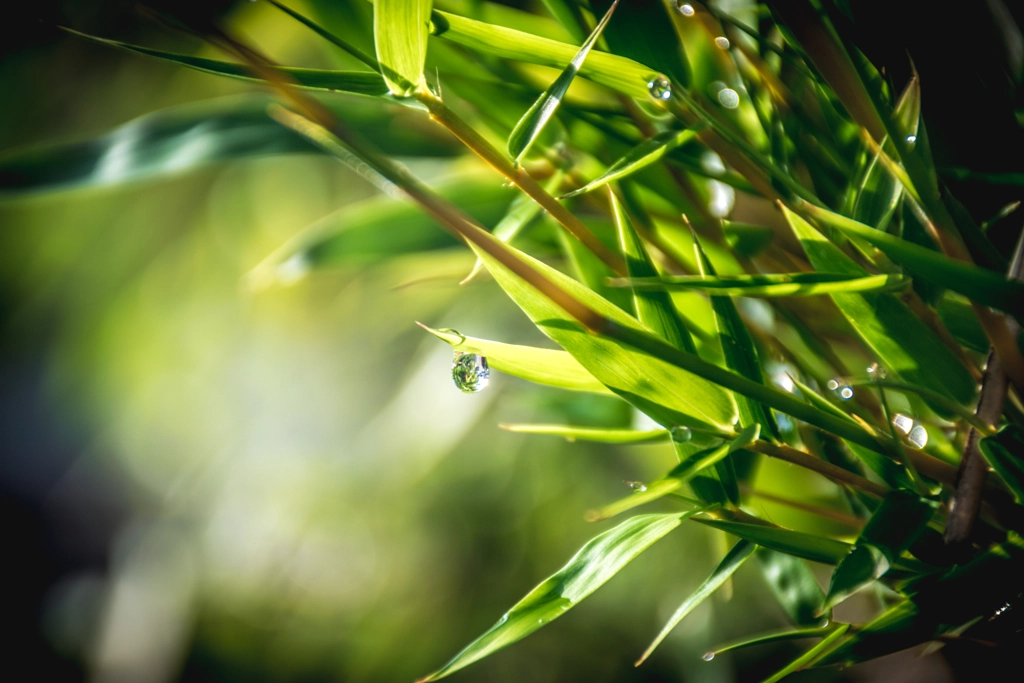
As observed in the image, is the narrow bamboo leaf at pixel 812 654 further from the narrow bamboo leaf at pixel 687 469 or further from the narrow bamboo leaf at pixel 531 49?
the narrow bamboo leaf at pixel 531 49

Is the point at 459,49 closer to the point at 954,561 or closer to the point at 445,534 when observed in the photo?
the point at 954,561

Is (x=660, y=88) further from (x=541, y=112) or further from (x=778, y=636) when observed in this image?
(x=778, y=636)

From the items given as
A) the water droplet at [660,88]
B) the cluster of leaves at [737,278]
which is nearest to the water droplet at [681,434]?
the cluster of leaves at [737,278]

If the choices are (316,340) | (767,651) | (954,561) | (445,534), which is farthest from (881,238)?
(316,340)

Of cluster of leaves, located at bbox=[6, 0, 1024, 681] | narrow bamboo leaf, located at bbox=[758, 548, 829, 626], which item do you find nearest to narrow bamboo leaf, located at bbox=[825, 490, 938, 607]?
cluster of leaves, located at bbox=[6, 0, 1024, 681]

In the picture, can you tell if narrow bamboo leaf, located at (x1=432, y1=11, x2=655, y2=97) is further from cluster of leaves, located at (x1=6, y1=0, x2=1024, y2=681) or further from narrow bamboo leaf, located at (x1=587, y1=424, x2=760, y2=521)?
narrow bamboo leaf, located at (x1=587, y1=424, x2=760, y2=521)

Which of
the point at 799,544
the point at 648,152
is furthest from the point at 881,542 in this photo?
the point at 648,152

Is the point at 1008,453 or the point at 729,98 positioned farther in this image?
the point at 729,98
